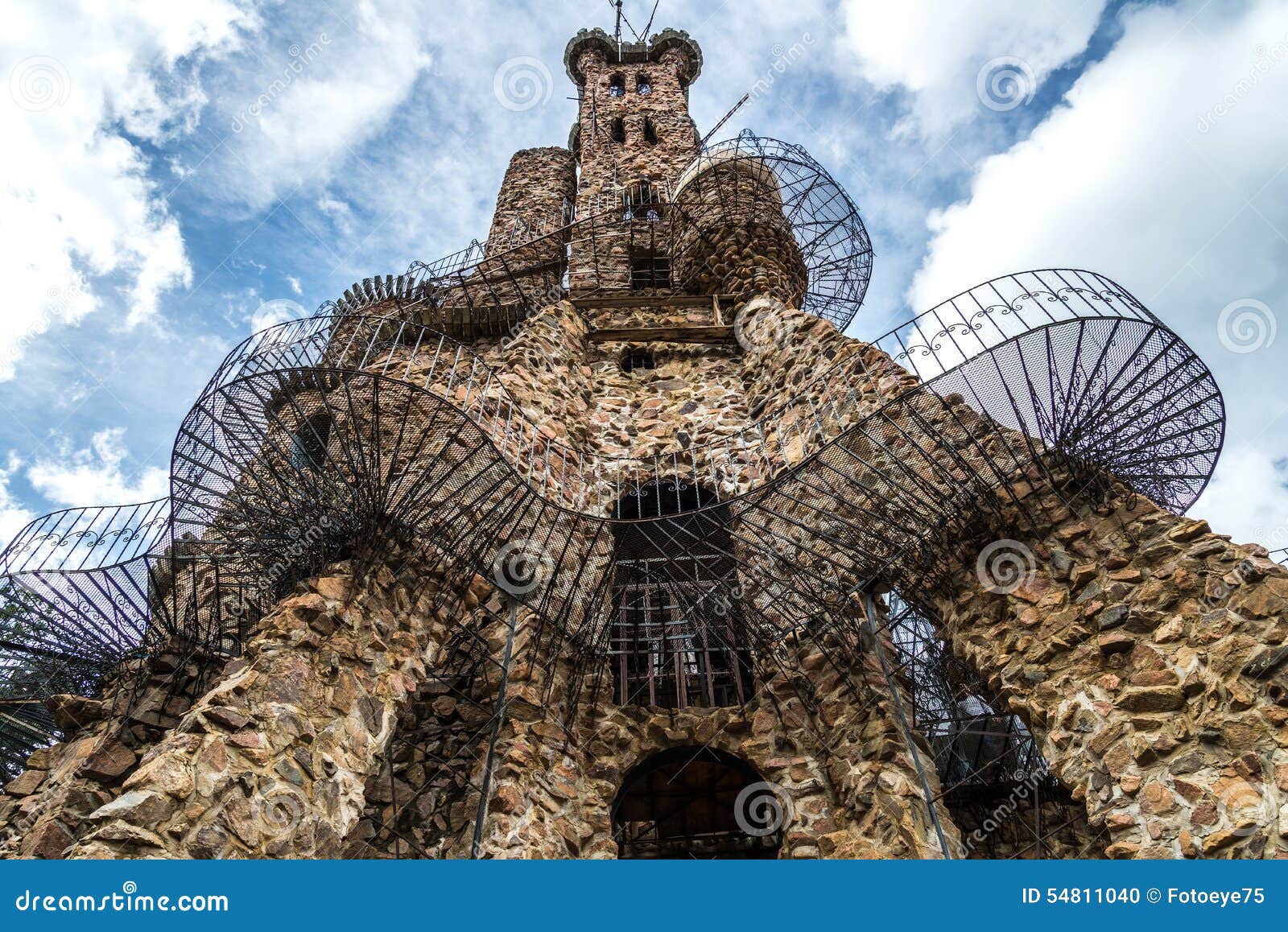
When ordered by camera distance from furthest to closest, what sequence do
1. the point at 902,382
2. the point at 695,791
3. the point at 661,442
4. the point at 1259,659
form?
the point at 661,442 → the point at 695,791 → the point at 902,382 → the point at 1259,659

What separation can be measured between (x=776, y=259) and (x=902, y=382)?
248 inches

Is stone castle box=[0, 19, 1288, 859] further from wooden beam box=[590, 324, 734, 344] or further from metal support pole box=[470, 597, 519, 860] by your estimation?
wooden beam box=[590, 324, 734, 344]

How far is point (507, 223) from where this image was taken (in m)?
21.2

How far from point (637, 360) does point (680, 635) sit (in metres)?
6.09

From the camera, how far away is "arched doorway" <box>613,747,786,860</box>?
8.30 metres

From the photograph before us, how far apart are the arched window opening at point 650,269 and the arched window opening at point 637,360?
4.64 metres

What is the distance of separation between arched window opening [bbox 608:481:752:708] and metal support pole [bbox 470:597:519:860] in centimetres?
100

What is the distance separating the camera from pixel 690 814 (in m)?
9.49

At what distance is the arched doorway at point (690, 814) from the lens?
27.2ft

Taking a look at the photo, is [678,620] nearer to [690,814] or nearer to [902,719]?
[902,719]

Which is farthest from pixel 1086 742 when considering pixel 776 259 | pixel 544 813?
pixel 776 259

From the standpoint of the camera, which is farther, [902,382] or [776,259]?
[776,259]

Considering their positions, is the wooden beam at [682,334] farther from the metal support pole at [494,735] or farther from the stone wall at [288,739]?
the stone wall at [288,739]

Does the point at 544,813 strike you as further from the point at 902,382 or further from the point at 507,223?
the point at 507,223
